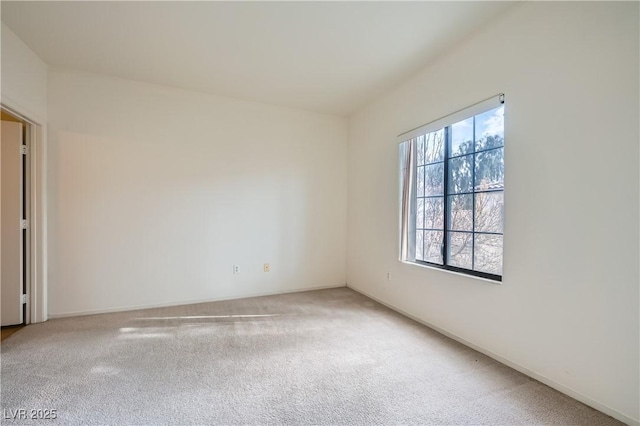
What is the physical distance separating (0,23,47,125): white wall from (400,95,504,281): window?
3.91 meters

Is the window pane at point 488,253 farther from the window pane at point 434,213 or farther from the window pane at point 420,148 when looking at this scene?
the window pane at point 420,148

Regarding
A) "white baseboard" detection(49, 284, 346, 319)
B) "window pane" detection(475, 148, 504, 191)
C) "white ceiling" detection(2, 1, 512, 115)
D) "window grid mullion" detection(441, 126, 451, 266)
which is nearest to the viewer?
"white ceiling" detection(2, 1, 512, 115)

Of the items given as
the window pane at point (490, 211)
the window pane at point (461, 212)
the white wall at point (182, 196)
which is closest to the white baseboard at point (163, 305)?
the white wall at point (182, 196)

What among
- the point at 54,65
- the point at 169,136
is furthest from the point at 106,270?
the point at 54,65

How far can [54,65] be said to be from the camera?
3137mm

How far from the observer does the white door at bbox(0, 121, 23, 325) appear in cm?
296

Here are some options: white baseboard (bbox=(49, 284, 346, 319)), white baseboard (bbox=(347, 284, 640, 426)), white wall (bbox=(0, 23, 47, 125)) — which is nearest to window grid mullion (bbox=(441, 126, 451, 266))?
white baseboard (bbox=(347, 284, 640, 426))

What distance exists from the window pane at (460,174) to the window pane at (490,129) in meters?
0.17

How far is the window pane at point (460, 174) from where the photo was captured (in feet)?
8.91

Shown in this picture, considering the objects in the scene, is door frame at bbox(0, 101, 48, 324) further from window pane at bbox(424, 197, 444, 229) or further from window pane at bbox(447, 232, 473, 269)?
window pane at bbox(447, 232, 473, 269)

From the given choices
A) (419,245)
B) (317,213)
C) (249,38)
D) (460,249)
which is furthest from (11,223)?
(460,249)

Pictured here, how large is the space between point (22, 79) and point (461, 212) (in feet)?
14.6

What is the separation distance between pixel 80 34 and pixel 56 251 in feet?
7.56

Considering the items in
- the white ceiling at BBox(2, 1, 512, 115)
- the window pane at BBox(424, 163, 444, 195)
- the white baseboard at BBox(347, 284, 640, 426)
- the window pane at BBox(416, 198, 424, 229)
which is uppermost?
the white ceiling at BBox(2, 1, 512, 115)
